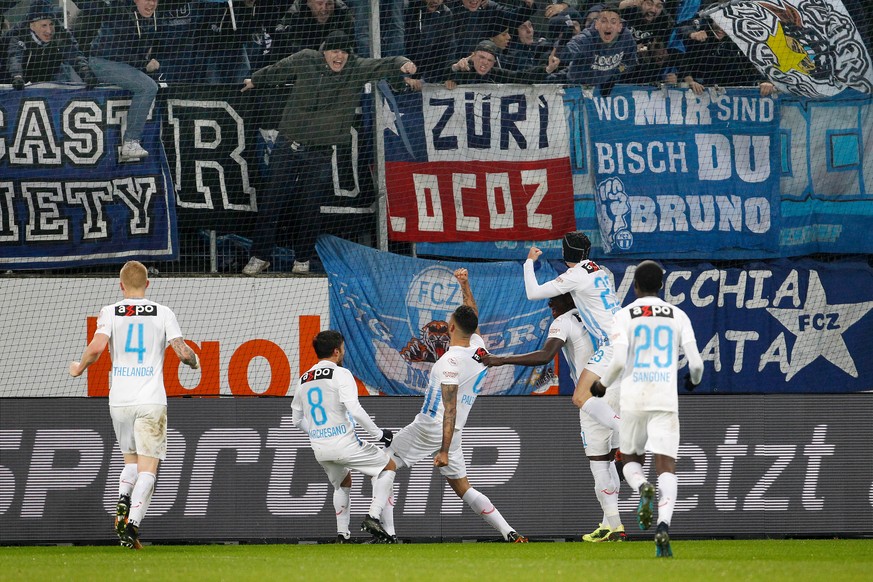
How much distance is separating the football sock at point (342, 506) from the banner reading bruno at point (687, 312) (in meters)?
4.60

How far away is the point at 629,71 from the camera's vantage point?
14.8 metres

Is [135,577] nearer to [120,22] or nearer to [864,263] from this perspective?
[120,22]

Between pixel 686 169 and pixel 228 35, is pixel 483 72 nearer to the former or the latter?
pixel 686 169

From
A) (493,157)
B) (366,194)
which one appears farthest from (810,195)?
(366,194)


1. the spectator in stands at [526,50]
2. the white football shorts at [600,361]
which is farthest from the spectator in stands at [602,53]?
the white football shorts at [600,361]

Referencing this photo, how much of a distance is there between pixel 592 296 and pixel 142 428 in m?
3.53

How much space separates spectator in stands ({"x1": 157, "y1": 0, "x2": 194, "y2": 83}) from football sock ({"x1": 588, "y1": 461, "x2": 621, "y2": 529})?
741 cm

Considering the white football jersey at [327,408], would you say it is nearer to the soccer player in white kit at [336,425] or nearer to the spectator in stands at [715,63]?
the soccer player in white kit at [336,425]

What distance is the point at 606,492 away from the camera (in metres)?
9.04

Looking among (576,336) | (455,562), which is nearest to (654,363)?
(455,562)

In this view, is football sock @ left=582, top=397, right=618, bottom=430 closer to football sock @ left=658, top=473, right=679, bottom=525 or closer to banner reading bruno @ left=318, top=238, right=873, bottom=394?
football sock @ left=658, top=473, right=679, bottom=525

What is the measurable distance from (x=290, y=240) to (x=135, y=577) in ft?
26.2

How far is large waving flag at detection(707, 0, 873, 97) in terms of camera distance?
587 inches

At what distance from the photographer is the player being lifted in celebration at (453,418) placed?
8.75 meters
